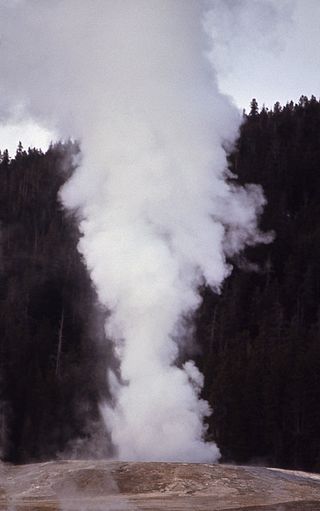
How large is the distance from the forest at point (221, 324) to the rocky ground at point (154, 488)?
1505 centimetres

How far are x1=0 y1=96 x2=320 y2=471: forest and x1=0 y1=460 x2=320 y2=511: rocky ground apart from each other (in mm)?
15051

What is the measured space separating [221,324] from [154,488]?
1931 inches

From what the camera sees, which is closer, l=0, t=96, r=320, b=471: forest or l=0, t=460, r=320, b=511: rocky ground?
l=0, t=460, r=320, b=511: rocky ground

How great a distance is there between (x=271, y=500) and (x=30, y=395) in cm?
4423

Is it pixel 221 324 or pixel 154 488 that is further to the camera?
pixel 221 324

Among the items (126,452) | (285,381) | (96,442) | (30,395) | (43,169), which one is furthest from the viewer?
(43,169)

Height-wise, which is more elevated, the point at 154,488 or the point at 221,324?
the point at 221,324

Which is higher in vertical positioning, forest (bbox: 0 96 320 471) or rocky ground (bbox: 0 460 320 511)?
forest (bbox: 0 96 320 471)

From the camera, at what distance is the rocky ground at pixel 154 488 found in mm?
25000

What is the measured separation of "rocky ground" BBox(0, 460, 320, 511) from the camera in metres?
25.0

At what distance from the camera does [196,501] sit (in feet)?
83.4

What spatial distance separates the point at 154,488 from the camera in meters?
27.3

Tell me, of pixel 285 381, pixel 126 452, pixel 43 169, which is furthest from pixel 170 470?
pixel 43 169

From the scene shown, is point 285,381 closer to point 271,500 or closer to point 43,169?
point 271,500
